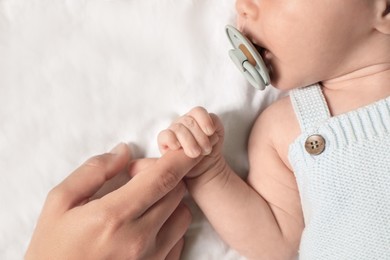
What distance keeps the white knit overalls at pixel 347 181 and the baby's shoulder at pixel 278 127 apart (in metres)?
0.03

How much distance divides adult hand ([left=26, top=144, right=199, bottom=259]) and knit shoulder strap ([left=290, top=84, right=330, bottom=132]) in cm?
20

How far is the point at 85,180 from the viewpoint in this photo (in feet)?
3.33

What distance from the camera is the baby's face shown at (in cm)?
96

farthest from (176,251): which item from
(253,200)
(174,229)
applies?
(253,200)

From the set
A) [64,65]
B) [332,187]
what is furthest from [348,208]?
[64,65]

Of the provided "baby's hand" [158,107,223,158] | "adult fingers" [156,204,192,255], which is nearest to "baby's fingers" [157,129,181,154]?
"baby's hand" [158,107,223,158]

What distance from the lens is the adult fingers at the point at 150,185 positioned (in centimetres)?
96

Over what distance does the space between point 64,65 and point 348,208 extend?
1.75 feet

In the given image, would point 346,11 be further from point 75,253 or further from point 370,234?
point 75,253

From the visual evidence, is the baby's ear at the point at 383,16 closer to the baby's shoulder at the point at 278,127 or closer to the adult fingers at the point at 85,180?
the baby's shoulder at the point at 278,127

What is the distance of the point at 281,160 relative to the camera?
3.62ft

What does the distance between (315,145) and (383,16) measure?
0.23 m

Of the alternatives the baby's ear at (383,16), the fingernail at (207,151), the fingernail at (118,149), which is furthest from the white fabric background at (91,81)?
the baby's ear at (383,16)

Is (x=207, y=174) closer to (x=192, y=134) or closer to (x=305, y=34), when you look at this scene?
(x=192, y=134)
